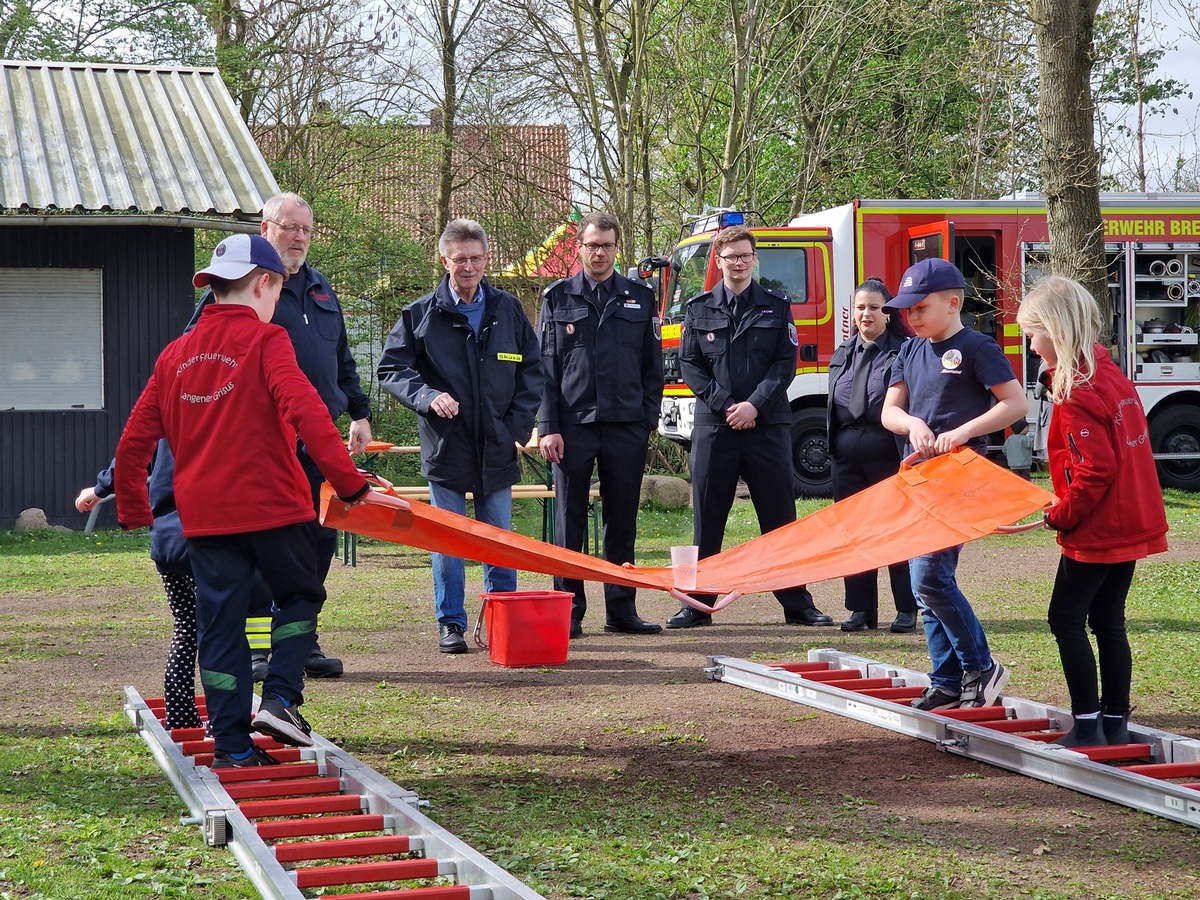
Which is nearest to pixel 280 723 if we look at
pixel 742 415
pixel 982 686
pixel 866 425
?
pixel 982 686

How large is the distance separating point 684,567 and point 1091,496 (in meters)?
1.60

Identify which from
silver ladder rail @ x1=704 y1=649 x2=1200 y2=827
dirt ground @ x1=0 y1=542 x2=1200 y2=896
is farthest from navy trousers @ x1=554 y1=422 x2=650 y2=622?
silver ladder rail @ x1=704 y1=649 x2=1200 y2=827

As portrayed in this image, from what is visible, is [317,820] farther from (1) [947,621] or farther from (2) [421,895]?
(1) [947,621]

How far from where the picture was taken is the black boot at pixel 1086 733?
4.60m

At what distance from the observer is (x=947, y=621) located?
204 inches

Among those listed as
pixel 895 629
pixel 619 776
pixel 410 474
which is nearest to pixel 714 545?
pixel 895 629

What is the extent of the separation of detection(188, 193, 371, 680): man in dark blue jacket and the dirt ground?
2.46 ft

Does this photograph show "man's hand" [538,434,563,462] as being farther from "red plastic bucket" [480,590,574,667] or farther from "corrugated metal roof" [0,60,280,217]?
"corrugated metal roof" [0,60,280,217]

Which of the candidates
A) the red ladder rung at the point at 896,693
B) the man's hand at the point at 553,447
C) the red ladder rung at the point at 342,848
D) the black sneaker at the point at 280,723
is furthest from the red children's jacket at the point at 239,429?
the man's hand at the point at 553,447

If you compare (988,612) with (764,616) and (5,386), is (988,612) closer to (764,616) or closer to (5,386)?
(764,616)

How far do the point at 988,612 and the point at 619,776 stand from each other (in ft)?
14.4

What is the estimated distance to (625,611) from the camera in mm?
7809

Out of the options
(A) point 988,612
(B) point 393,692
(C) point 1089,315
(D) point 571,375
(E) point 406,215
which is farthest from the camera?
(E) point 406,215

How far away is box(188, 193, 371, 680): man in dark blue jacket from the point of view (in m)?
5.70
